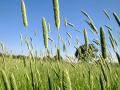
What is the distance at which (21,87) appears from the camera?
9.97 ft

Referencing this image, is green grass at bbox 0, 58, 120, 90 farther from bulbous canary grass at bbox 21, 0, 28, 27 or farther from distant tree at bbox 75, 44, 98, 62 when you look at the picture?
bulbous canary grass at bbox 21, 0, 28, 27

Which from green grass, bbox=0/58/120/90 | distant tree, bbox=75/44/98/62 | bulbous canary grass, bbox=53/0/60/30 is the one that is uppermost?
bulbous canary grass, bbox=53/0/60/30

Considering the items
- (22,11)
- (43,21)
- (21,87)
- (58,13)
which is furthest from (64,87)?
(21,87)

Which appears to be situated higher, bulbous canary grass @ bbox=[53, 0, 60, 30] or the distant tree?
bulbous canary grass @ bbox=[53, 0, 60, 30]

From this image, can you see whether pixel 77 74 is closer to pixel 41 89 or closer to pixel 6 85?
pixel 41 89

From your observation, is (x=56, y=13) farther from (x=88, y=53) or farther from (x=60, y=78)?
(x=88, y=53)

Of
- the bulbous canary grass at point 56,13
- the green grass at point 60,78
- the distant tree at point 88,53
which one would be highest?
the bulbous canary grass at point 56,13

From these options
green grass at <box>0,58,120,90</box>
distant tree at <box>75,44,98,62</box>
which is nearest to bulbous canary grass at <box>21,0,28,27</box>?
green grass at <box>0,58,120,90</box>

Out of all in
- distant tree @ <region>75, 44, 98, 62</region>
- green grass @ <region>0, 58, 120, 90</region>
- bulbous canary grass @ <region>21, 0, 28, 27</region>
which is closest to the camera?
green grass @ <region>0, 58, 120, 90</region>

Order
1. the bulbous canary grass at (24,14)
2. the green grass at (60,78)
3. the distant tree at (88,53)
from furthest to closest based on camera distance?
the distant tree at (88,53) < the bulbous canary grass at (24,14) < the green grass at (60,78)

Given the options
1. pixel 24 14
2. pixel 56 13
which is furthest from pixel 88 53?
pixel 56 13

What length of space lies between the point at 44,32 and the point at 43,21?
0.15 metres

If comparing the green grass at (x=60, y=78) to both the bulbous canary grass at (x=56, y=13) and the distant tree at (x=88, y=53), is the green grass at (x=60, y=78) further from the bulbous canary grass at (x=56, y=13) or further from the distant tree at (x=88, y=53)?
the bulbous canary grass at (x=56, y=13)

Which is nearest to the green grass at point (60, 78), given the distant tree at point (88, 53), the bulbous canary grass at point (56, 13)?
the distant tree at point (88, 53)
